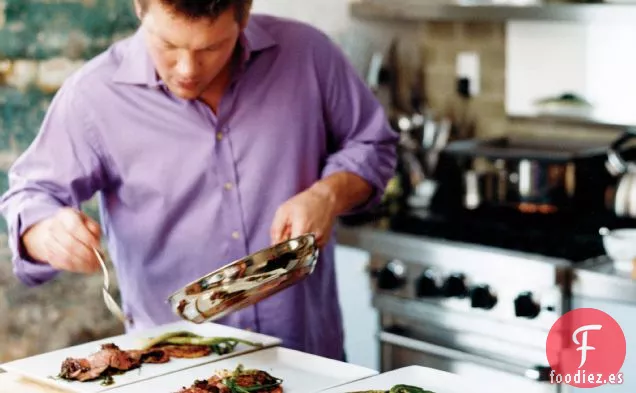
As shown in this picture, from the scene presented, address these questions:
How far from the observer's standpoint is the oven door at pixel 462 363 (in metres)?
3.07

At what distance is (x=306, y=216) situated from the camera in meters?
2.27

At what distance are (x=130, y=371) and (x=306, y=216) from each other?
0.50 metres

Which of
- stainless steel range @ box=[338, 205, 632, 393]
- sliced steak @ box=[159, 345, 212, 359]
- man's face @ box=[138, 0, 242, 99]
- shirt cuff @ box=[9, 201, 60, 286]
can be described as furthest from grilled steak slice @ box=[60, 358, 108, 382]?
stainless steel range @ box=[338, 205, 632, 393]

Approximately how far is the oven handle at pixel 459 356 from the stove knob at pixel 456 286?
0.58ft

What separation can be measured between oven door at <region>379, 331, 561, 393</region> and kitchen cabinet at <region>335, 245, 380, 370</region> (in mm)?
57

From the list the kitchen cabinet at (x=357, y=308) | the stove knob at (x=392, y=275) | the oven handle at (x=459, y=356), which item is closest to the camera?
the oven handle at (x=459, y=356)

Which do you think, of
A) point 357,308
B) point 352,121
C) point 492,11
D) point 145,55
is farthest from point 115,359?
point 492,11

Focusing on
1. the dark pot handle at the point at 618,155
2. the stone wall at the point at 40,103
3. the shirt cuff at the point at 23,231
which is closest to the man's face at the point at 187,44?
the shirt cuff at the point at 23,231

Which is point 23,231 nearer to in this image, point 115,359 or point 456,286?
point 115,359

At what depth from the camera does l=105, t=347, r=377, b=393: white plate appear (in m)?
1.90

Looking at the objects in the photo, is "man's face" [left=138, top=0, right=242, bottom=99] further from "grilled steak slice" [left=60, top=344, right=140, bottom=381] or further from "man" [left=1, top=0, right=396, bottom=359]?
"grilled steak slice" [left=60, top=344, right=140, bottom=381]

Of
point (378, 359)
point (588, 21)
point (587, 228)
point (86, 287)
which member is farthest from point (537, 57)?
point (86, 287)

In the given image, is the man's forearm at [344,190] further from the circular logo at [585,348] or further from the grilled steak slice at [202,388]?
the circular logo at [585,348]

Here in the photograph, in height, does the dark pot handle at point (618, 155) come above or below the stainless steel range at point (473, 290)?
above
